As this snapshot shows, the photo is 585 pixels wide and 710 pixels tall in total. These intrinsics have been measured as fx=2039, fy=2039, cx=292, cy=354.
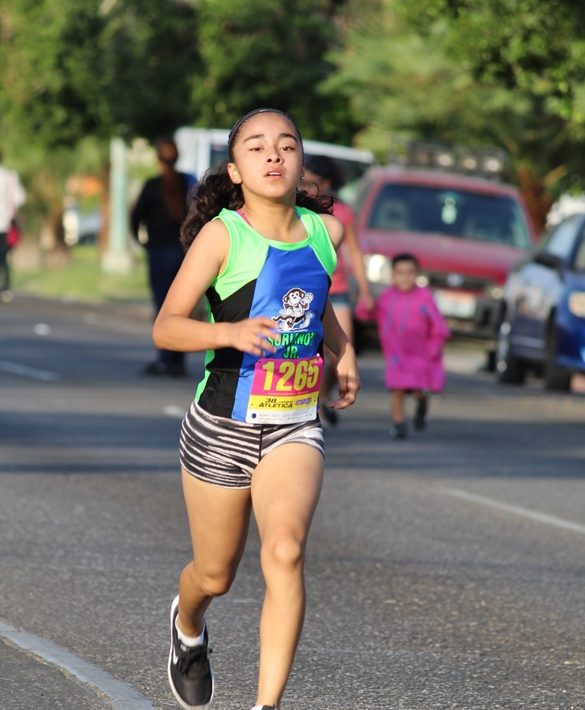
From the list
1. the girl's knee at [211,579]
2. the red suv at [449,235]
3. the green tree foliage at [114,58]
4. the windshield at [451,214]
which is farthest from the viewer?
the green tree foliage at [114,58]

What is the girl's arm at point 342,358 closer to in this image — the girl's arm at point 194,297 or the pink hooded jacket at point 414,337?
the girl's arm at point 194,297

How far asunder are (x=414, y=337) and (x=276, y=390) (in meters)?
9.10

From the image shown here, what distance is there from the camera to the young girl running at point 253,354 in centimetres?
548

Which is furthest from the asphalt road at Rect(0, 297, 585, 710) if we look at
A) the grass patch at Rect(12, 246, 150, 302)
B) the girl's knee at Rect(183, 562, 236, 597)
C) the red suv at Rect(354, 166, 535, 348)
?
the grass patch at Rect(12, 246, 150, 302)

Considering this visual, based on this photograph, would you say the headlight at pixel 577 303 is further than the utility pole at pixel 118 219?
No

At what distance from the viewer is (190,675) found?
5.83 m

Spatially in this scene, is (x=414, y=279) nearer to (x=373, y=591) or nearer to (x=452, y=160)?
(x=373, y=591)

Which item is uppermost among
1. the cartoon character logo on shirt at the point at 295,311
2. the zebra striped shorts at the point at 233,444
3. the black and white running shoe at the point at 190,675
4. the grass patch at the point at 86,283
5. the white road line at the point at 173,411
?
the cartoon character logo on shirt at the point at 295,311

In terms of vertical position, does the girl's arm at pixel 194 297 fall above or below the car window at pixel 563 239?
above

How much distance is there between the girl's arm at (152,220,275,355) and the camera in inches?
210

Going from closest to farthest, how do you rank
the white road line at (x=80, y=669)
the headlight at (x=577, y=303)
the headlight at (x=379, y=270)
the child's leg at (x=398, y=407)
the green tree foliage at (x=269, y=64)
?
the white road line at (x=80, y=669) < the child's leg at (x=398, y=407) < the headlight at (x=577, y=303) < the headlight at (x=379, y=270) < the green tree foliage at (x=269, y=64)

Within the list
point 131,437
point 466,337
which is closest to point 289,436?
point 131,437

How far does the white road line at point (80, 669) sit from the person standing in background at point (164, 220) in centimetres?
974

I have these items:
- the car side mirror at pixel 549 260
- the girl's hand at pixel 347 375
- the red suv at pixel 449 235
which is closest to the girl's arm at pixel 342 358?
the girl's hand at pixel 347 375
